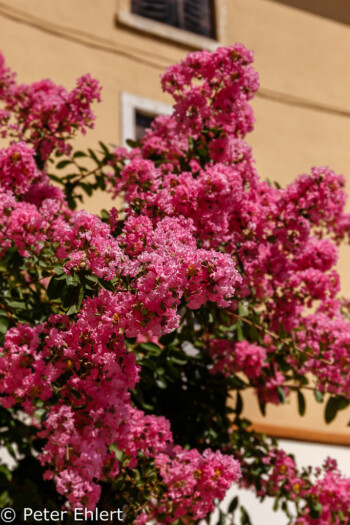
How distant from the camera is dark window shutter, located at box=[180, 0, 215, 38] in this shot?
7816mm

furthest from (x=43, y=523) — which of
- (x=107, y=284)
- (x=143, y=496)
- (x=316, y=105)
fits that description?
(x=316, y=105)

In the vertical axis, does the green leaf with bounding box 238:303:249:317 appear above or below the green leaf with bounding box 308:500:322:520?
above

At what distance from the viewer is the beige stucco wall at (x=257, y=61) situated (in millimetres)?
6695

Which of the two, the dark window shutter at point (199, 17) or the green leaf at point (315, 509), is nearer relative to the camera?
the green leaf at point (315, 509)

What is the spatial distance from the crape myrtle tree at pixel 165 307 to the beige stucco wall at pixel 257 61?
196cm

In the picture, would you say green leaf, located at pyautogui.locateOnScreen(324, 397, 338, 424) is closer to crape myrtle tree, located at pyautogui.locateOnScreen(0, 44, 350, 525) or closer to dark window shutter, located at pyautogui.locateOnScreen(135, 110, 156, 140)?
crape myrtle tree, located at pyautogui.locateOnScreen(0, 44, 350, 525)

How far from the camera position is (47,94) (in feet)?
13.1

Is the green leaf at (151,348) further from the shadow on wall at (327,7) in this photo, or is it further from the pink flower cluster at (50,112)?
the shadow on wall at (327,7)

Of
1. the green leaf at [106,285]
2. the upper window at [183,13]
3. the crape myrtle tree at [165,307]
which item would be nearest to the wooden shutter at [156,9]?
the upper window at [183,13]

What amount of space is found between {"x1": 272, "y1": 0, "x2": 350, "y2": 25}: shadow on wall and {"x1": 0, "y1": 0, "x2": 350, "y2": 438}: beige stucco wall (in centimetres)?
3

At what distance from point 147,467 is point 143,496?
0.45 feet

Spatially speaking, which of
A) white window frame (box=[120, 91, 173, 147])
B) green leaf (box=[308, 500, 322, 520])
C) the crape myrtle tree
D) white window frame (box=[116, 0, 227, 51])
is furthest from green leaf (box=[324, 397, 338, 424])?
white window frame (box=[116, 0, 227, 51])

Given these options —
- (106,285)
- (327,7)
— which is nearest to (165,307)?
(106,285)

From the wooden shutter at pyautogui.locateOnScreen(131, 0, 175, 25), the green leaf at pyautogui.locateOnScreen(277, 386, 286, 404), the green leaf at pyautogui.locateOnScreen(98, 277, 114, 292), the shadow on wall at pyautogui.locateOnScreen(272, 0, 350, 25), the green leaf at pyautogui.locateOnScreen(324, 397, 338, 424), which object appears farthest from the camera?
the shadow on wall at pyautogui.locateOnScreen(272, 0, 350, 25)
